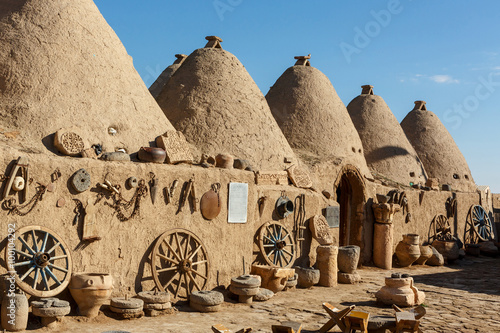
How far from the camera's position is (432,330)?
7512mm

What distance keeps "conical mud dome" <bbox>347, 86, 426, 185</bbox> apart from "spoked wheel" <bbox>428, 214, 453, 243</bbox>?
276 centimetres

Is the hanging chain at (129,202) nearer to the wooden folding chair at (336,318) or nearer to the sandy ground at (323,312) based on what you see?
the sandy ground at (323,312)

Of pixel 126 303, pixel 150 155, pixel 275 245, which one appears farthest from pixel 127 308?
pixel 275 245

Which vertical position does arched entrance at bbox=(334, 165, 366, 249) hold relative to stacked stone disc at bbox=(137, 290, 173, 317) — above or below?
above

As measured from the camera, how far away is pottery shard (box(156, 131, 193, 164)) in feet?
30.2

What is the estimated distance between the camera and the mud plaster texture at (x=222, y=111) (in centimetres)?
1230

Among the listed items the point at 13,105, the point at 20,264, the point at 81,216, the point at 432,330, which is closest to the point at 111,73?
the point at 13,105

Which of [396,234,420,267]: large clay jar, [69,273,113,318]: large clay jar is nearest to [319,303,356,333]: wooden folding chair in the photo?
[69,273,113,318]: large clay jar

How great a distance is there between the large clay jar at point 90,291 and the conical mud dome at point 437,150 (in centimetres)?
1772

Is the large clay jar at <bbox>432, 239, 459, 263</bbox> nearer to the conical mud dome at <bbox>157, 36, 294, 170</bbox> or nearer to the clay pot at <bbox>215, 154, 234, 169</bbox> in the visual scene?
the conical mud dome at <bbox>157, 36, 294, 170</bbox>

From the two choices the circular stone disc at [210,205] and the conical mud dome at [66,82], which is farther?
the circular stone disc at [210,205]

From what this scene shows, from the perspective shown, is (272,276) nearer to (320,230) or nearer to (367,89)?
(320,230)

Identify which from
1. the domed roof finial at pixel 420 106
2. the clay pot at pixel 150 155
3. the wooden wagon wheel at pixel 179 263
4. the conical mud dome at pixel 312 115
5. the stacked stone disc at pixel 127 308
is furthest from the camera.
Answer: the domed roof finial at pixel 420 106

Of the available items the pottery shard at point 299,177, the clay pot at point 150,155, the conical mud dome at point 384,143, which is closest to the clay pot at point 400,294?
the pottery shard at point 299,177
